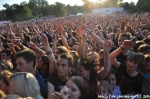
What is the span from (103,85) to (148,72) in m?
1.14

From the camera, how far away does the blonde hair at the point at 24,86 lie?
2.24m

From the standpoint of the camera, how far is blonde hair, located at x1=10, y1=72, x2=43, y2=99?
2236mm

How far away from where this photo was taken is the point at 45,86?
9.91ft

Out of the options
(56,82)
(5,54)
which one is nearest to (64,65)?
(56,82)

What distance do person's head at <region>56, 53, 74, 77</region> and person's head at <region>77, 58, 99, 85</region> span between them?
15 cm

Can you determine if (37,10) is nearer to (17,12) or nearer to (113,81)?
(17,12)

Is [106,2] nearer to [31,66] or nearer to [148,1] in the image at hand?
[148,1]

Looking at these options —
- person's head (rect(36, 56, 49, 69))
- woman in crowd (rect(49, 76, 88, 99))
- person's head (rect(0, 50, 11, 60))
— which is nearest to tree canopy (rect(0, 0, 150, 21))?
person's head (rect(0, 50, 11, 60))

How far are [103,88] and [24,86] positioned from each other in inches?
44.3

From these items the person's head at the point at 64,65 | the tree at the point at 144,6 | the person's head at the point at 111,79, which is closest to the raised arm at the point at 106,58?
the person's head at the point at 111,79

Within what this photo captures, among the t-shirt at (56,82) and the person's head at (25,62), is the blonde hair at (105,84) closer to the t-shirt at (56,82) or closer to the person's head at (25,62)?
the t-shirt at (56,82)

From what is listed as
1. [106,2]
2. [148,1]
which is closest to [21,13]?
[148,1]

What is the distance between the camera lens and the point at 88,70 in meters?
3.17

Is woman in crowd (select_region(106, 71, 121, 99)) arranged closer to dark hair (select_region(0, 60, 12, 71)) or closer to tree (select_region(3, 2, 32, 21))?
dark hair (select_region(0, 60, 12, 71))
